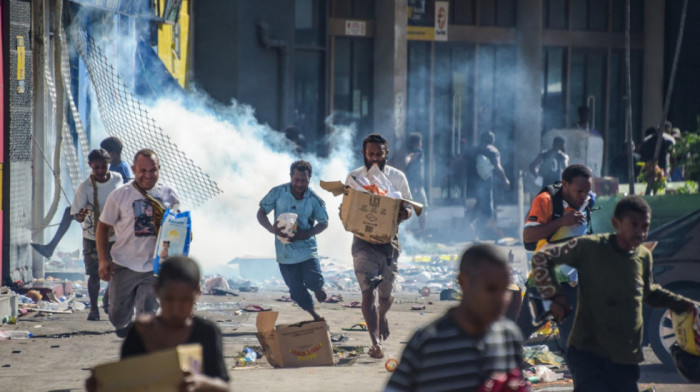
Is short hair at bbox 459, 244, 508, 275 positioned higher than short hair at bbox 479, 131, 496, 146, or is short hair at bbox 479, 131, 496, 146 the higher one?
short hair at bbox 459, 244, 508, 275

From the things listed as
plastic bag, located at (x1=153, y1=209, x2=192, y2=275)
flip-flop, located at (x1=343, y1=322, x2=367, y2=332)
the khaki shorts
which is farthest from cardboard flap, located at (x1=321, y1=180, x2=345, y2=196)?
flip-flop, located at (x1=343, y1=322, x2=367, y2=332)

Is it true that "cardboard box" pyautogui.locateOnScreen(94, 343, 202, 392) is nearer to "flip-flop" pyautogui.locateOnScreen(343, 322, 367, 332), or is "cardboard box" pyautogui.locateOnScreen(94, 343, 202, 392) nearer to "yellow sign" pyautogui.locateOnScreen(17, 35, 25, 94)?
"flip-flop" pyautogui.locateOnScreen(343, 322, 367, 332)

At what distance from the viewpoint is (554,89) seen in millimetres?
21594

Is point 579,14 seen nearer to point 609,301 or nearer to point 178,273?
point 609,301

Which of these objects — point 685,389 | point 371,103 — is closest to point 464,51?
point 371,103

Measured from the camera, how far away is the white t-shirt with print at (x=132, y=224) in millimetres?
7695

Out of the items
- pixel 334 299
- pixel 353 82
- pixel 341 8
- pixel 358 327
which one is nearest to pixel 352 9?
pixel 341 8

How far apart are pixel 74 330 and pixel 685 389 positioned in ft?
18.0

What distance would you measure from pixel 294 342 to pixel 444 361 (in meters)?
4.82

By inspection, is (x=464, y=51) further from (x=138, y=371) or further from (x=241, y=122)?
(x=138, y=371)

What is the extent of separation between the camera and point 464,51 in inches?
810

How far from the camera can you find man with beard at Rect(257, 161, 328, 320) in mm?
9633

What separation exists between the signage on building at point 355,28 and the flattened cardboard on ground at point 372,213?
11.2m

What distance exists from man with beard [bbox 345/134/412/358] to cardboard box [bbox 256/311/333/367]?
53 cm
